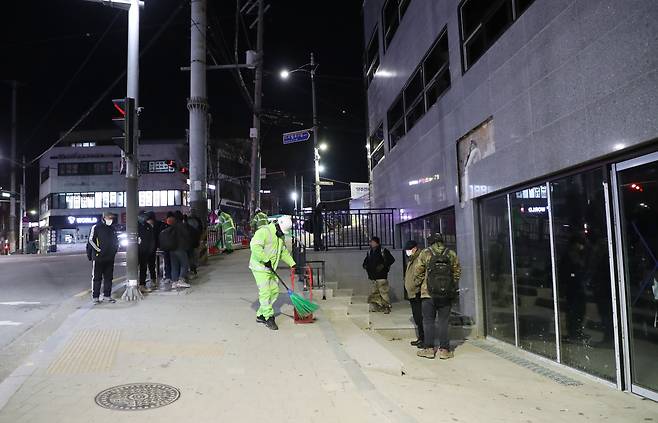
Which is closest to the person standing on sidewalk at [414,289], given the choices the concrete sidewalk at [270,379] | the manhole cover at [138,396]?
the concrete sidewalk at [270,379]

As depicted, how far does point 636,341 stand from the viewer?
17.0 ft

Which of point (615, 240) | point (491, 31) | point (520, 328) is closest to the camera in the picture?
point (615, 240)

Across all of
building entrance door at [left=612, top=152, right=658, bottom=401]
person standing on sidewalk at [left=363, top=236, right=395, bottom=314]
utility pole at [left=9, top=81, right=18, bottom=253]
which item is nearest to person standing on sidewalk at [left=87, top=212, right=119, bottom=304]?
person standing on sidewalk at [left=363, top=236, right=395, bottom=314]

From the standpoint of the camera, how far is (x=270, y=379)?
16.8ft

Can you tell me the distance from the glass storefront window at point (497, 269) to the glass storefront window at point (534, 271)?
0.29m

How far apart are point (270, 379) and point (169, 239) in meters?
5.38

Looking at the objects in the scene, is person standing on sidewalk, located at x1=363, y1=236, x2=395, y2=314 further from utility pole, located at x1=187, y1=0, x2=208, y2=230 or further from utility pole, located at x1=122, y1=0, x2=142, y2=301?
utility pole, located at x1=187, y1=0, x2=208, y2=230

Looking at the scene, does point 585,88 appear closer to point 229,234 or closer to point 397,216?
point 397,216

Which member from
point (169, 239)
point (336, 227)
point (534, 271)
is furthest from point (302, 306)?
point (336, 227)

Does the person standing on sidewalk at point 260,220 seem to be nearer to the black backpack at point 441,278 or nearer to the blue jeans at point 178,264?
the blue jeans at point 178,264

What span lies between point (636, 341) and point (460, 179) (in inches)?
198

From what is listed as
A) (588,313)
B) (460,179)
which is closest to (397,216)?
(460,179)

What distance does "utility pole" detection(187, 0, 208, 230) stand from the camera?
13125 mm

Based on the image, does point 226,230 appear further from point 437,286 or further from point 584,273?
point 584,273
